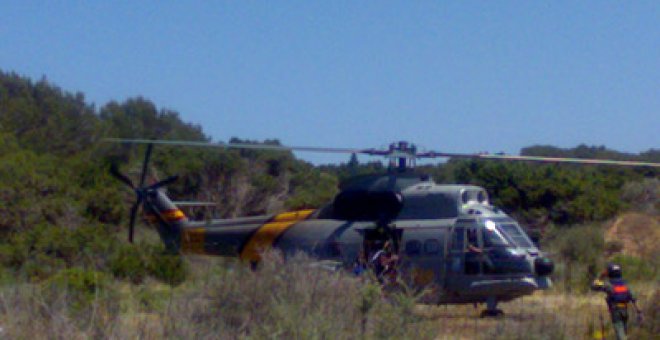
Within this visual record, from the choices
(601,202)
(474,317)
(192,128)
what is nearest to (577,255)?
(601,202)

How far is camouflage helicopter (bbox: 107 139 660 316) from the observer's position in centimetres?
1711

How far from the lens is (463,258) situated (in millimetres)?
17297

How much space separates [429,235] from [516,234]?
1535 millimetres

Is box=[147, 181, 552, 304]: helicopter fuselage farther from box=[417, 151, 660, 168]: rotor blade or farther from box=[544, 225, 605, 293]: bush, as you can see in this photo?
box=[544, 225, 605, 293]: bush

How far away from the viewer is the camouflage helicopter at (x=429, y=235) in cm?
1711

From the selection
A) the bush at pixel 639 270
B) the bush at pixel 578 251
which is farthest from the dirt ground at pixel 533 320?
the bush at pixel 578 251

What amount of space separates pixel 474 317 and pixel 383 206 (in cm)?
252

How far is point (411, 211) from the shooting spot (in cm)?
1784

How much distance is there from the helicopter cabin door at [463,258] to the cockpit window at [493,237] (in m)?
0.14

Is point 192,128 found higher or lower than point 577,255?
higher

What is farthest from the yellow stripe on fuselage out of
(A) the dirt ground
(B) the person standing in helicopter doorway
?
(B) the person standing in helicopter doorway

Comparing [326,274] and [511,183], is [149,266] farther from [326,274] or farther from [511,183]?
[511,183]

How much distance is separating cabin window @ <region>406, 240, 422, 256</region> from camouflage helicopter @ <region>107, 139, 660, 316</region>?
0.06 feet

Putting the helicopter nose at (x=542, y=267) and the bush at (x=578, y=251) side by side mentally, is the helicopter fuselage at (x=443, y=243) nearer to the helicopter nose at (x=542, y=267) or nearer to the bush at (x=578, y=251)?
the helicopter nose at (x=542, y=267)
